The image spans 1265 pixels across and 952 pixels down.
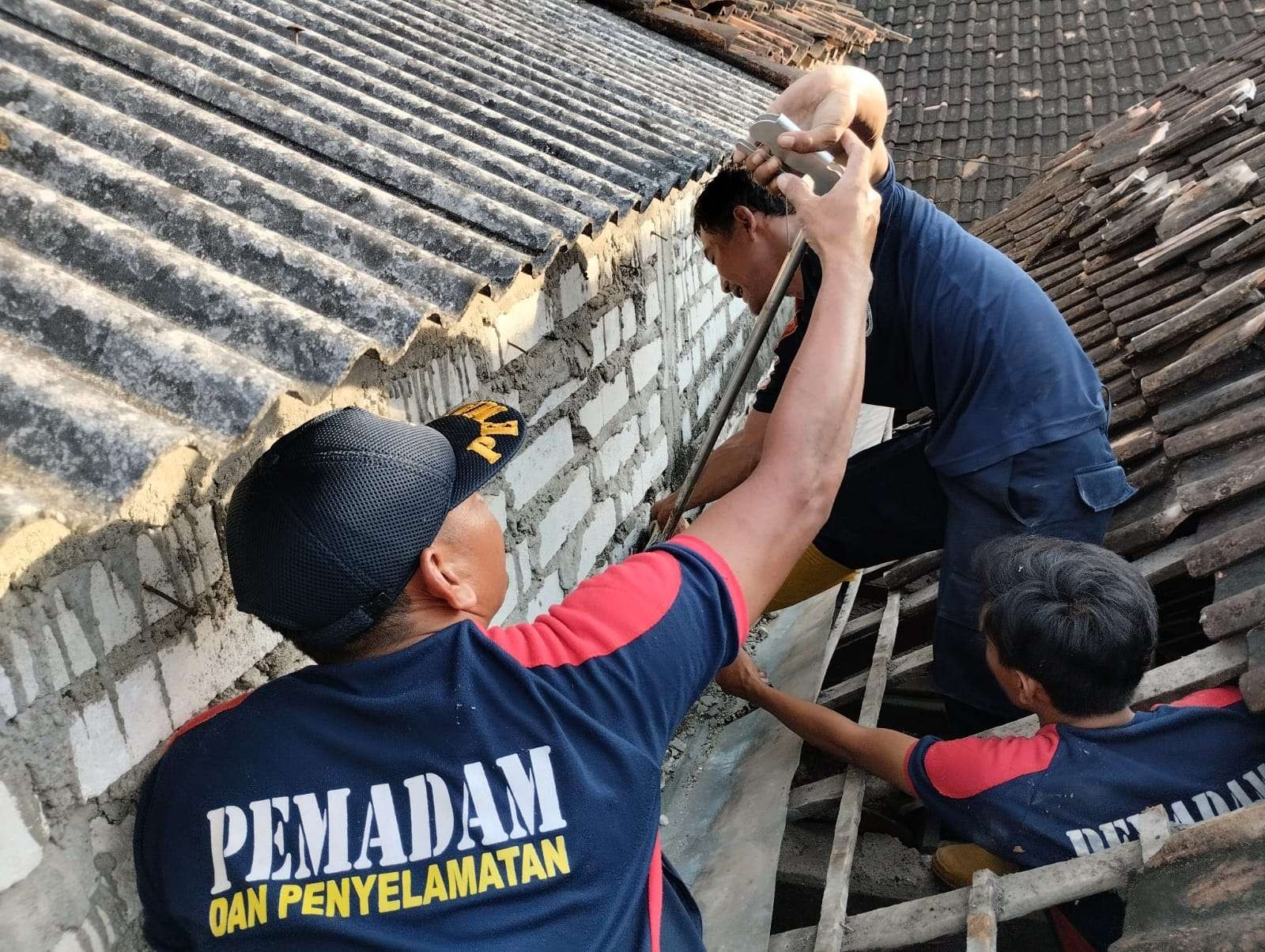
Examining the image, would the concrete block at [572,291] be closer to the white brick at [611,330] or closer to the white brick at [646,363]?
the white brick at [611,330]

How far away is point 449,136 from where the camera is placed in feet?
7.81

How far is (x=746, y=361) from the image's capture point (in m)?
2.38

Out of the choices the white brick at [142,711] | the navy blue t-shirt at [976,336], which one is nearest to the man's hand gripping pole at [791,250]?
the navy blue t-shirt at [976,336]

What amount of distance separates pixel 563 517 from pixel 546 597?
24 cm

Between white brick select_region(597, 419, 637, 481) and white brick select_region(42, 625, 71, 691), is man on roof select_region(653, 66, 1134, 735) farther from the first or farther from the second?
white brick select_region(42, 625, 71, 691)

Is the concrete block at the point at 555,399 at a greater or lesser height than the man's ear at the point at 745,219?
lesser

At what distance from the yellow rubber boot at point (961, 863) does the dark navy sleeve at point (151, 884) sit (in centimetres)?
Result: 160

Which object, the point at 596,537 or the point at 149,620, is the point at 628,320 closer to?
the point at 596,537

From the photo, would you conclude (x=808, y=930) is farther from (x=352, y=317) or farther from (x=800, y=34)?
(x=800, y=34)

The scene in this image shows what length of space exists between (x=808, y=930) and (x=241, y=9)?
2.73 metres

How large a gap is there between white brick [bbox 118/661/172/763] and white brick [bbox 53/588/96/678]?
0.07 m

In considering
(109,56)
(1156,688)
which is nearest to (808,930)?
(1156,688)

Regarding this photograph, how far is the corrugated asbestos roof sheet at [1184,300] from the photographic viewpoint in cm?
238

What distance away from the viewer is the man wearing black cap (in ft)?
4.06
